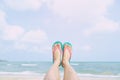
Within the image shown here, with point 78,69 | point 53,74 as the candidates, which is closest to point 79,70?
point 78,69

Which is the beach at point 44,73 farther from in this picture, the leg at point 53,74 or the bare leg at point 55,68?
the leg at point 53,74

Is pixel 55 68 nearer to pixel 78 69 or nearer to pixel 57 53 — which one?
pixel 57 53

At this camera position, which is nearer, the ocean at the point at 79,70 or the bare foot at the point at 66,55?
the bare foot at the point at 66,55

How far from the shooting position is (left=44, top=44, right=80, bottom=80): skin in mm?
3250

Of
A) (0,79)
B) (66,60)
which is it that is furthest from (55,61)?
(0,79)

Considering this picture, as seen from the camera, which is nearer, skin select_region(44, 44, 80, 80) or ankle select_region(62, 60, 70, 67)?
skin select_region(44, 44, 80, 80)

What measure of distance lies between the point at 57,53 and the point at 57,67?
450mm

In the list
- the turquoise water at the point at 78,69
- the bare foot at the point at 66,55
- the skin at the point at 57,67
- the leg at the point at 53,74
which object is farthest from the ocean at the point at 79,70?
the leg at the point at 53,74

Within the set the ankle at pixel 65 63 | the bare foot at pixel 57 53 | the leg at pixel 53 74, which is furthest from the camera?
the bare foot at pixel 57 53

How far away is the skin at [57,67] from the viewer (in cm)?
325

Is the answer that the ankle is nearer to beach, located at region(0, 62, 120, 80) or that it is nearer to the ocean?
beach, located at region(0, 62, 120, 80)

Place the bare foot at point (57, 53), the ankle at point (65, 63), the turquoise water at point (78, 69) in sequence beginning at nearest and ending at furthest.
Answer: the ankle at point (65, 63) < the bare foot at point (57, 53) < the turquoise water at point (78, 69)

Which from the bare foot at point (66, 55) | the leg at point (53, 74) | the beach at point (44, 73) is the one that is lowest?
the leg at point (53, 74)

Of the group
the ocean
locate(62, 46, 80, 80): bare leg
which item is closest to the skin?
locate(62, 46, 80, 80): bare leg
